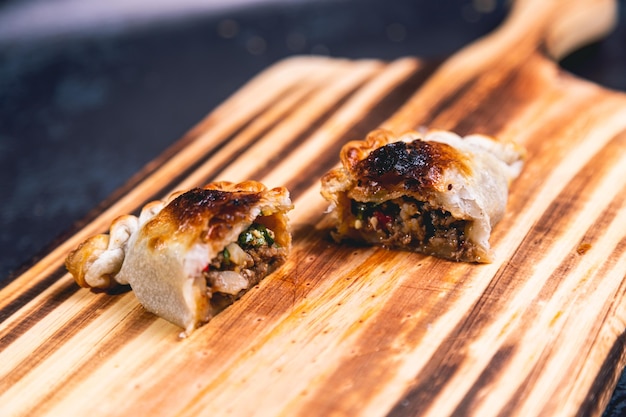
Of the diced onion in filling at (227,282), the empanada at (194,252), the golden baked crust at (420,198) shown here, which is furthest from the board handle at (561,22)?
the diced onion in filling at (227,282)

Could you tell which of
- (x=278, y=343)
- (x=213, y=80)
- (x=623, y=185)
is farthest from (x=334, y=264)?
(x=213, y=80)

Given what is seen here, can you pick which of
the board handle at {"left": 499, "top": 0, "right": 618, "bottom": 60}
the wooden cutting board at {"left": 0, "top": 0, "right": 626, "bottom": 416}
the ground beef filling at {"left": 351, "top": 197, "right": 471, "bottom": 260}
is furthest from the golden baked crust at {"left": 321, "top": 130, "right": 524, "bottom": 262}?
the board handle at {"left": 499, "top": 0, "right": 618, "bottom": 60}

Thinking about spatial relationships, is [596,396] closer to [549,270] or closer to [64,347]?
[549,270]

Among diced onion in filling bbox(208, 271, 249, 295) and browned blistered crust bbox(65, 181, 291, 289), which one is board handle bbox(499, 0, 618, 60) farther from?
diced onion in filling bbox(208, 271, 249, 295)

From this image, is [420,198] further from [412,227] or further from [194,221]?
[194,221]

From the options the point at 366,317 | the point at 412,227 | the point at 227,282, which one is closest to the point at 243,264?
the point at 227,282

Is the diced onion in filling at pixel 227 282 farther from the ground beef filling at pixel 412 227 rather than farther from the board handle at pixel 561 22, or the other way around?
the board handle at pixel 561 22
